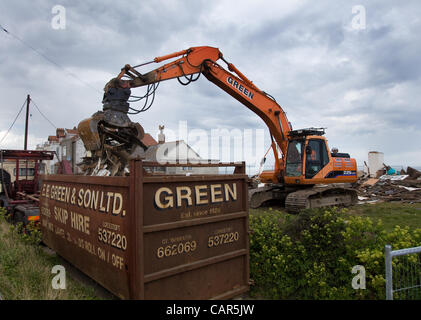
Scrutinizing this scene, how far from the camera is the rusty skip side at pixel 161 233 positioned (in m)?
3.34

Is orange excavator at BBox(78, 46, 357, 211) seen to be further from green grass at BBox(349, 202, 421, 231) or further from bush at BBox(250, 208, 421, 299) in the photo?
bush at BBox(250, 208, 421, 299)

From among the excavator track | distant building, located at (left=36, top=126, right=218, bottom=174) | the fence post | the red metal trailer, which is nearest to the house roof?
distant building, located at (left=36, top=126, right=218, bottom=174)

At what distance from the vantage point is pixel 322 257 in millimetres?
5152

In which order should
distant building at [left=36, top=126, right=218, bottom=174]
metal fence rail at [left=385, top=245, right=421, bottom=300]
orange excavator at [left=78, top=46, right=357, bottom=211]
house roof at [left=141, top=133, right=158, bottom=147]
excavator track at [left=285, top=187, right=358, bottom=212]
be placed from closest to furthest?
1. metal fence rail at [left=385, top=245, right=421, bottom=300]
2. orange excavator at [left=78, top=46, right=357, bottom=211]
3. excavator track at [left=285, top=187, right=358, bottom=212]
4. distant building at [left=36, top=126, right=218, bottom=174]
5. house roof at [left=141, top=133, right=158, bottom=147]

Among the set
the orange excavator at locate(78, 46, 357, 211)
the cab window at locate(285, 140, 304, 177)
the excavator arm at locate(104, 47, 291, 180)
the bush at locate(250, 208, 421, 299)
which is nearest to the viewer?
the bush at locate(250, 208, 421, 299)

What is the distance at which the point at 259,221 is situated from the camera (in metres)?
6.51

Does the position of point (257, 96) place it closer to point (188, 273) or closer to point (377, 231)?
point (377, 231)

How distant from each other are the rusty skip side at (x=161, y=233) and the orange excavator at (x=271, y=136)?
3215mm

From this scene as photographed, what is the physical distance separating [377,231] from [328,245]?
86cm

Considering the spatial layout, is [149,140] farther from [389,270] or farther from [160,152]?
Result: [389,270]

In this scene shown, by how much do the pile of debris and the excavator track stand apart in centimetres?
223

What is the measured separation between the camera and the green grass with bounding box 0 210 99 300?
4.10 metres

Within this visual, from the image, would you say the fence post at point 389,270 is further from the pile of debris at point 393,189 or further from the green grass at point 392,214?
the pile of debris at point 393,189

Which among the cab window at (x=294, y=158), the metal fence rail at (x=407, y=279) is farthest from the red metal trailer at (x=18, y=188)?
the cab window at (x=294, y=158)
